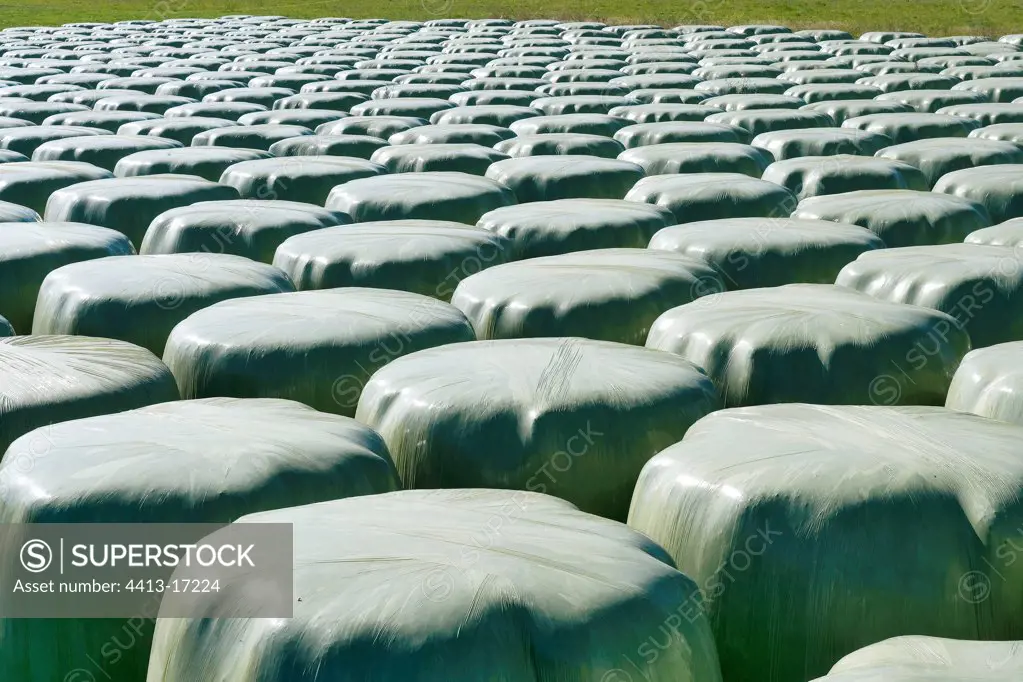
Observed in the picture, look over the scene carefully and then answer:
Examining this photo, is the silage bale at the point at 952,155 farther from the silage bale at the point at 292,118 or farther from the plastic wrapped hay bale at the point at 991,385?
the silage bale at the point at 292,118

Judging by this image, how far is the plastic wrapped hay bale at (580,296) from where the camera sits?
3564mm

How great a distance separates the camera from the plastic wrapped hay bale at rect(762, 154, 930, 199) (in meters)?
5.88

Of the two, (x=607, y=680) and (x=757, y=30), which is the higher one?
(x=607, y=680)

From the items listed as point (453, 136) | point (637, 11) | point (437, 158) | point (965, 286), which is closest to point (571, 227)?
point (965, 286)

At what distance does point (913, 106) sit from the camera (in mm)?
9523

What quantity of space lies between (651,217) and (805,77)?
6.96 metres

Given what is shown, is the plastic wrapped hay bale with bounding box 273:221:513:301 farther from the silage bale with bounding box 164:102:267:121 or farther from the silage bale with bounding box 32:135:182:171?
the silage bale with bounding box 164:102:267:121

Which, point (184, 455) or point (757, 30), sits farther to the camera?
point (757, 30)

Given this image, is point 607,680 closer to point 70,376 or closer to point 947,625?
point 947,625

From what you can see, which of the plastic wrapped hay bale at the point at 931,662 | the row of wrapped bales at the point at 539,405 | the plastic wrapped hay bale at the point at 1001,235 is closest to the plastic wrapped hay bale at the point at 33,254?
the row of wrapped bales at the point at 539,405

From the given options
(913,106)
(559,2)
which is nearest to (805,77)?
(913,106)

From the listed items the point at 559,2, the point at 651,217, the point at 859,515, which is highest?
the point at 859,515

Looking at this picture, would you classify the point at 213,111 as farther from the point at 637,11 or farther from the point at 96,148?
the point at 637,11

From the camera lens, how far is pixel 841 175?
5.93m
